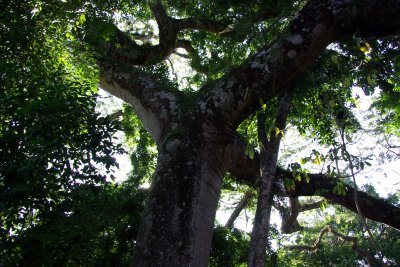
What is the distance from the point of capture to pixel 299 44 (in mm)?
4430

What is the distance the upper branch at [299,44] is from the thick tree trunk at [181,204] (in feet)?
1.91

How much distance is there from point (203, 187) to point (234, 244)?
4.28m

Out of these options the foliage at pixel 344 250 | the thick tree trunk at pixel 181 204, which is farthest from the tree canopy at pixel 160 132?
the foliage at pixel 344 250

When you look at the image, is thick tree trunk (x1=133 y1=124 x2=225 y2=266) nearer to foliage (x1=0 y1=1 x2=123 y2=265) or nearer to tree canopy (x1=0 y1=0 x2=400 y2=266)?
tree canopy (x1=0 y1=0 x2=400 y2=266)

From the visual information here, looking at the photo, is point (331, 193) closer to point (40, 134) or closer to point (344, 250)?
point (40, 134)

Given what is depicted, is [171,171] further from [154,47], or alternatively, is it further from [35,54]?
[154,47]

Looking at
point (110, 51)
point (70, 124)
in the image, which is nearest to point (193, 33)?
point (110, 51)

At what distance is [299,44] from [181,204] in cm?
239

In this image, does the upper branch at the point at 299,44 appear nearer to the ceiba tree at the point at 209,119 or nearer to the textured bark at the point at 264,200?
the ceiba tree at the point at 209,119

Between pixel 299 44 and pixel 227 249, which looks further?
pixel 227 249

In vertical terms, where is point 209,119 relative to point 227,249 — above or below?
above

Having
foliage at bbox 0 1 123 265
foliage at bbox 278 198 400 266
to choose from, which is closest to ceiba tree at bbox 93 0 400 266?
foliage at bbox 0 1 123 265

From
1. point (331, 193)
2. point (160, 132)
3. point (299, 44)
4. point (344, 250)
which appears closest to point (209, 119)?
point (160, 132)

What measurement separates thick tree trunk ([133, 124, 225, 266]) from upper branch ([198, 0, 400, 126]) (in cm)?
58
